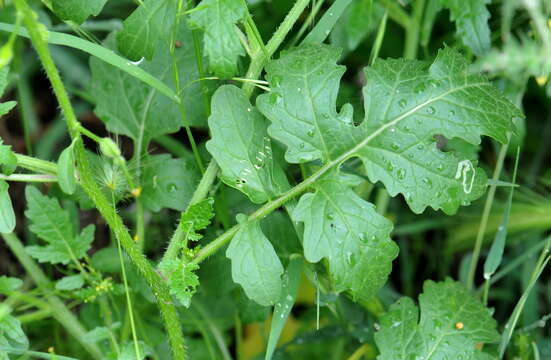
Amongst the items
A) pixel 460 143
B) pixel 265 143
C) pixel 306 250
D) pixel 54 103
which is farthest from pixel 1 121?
pixel 460 143

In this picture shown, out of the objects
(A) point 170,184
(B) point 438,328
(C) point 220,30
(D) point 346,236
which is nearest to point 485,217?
(B) point 438,328

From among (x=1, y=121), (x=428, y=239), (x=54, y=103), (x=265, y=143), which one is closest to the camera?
(x=265, y=143)

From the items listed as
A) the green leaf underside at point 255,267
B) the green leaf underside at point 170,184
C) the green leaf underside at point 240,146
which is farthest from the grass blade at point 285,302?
the green leaf underside at point 170,184

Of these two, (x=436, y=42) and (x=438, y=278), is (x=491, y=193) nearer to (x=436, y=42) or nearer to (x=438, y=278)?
(x=438, y=278)

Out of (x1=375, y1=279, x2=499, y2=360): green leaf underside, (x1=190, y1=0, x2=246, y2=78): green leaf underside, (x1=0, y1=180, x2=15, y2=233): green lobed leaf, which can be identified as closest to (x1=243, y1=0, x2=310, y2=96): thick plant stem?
(x1=190, y1=0, x2=246, y2=78): green leaf underside

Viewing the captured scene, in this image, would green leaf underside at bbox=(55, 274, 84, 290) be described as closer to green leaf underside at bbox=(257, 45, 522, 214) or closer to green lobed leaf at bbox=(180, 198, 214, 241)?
green lobed leaf at bbox=(180, 198, 214, 241)

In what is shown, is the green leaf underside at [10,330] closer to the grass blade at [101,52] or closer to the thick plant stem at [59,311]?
the thick plant stem at [59,311]

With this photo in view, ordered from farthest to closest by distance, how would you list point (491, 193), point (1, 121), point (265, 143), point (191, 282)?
1. point (1, 121)
2. point (491, 193)
3. point (265, 143)
4. point (191, 282)
